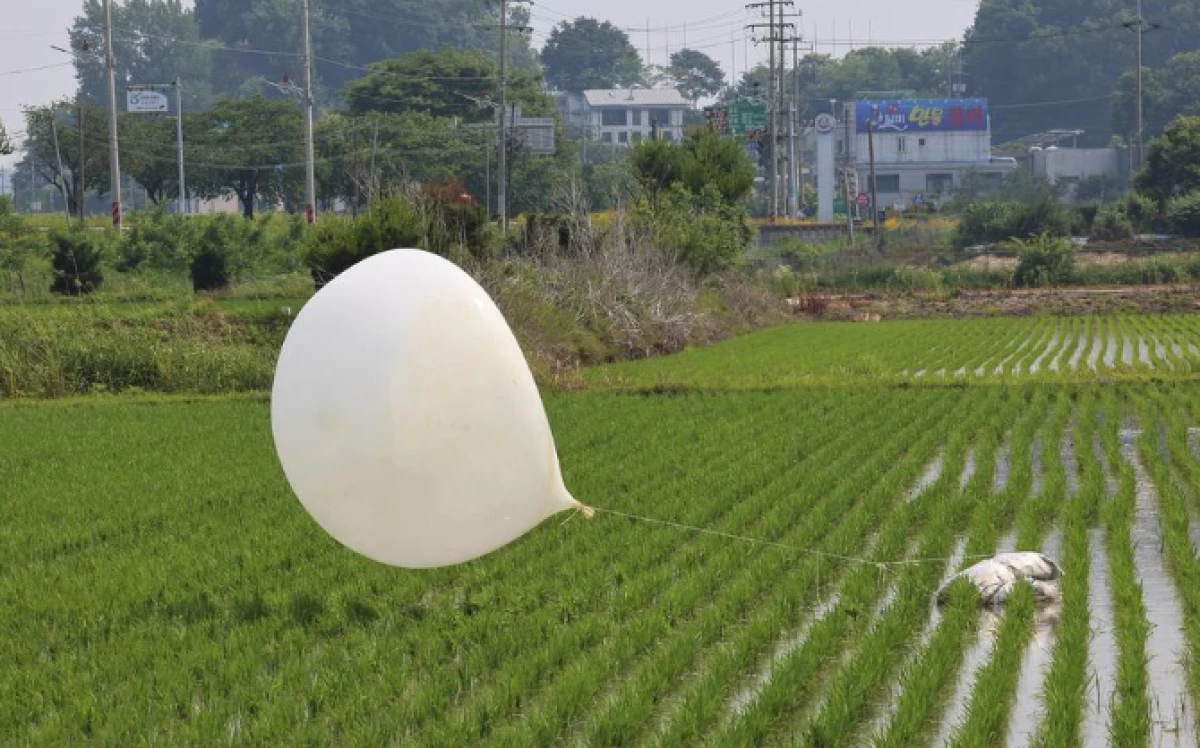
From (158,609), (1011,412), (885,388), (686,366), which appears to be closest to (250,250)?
(686,366)

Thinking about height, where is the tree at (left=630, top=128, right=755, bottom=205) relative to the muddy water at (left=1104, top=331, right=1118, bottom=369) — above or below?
above

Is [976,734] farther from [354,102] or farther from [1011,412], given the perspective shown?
[354,102]

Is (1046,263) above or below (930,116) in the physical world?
below

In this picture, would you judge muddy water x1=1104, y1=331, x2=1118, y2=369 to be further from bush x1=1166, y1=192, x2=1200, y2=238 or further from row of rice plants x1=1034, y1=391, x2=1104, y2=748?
bush x1=1166, y1=192, x2=1200, y2=238

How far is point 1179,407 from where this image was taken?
19.4 meters

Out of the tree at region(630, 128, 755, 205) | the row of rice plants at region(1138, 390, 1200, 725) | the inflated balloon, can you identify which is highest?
the tree at region(630, 128, 755, 205)

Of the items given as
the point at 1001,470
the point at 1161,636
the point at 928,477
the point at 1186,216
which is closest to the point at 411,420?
the point at 1161,636

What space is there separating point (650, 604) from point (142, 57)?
137 m

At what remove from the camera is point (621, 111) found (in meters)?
147

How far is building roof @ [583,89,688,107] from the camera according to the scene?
146 m

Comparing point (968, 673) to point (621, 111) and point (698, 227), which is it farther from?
point (621, 111)

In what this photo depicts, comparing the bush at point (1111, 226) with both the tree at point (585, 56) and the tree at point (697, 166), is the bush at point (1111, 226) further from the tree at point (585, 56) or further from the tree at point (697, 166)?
the tree at point (585, 56)

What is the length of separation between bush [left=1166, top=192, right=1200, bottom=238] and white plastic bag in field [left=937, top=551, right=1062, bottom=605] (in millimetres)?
59502

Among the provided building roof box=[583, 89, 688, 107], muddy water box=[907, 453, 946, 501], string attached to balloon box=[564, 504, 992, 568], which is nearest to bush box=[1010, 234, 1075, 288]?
muddy water box=[907, 453, 946, 501]
